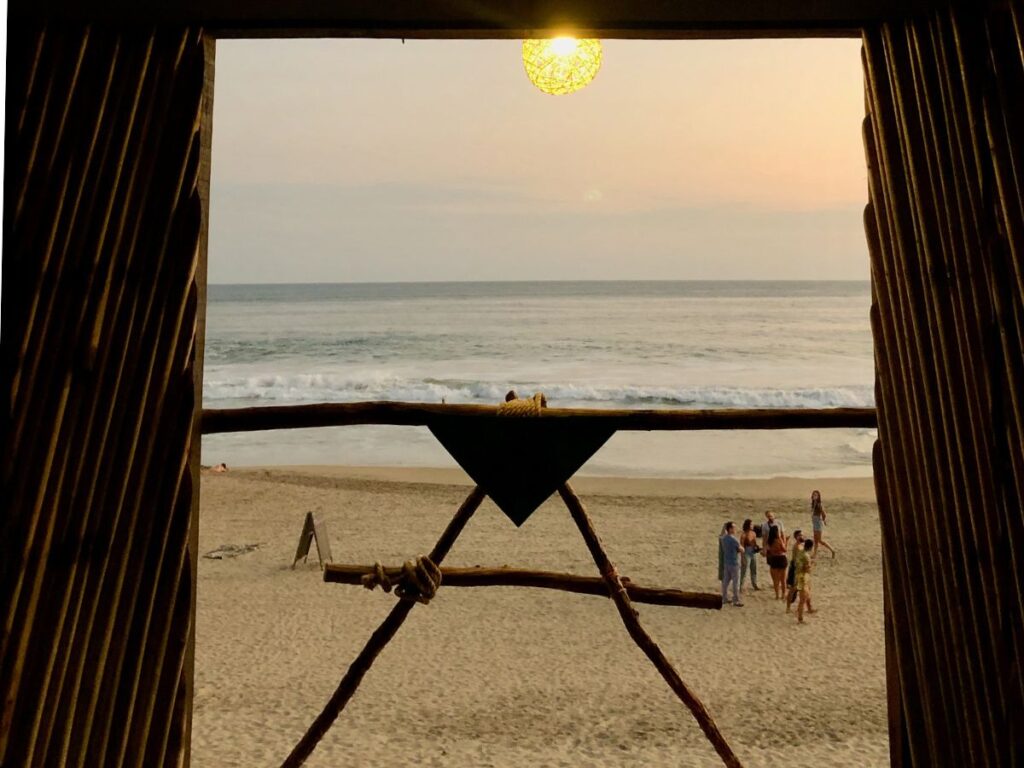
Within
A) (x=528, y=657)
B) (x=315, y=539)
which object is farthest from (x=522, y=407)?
(x=315, y=539)

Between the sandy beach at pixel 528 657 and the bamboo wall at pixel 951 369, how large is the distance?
12.2 ft

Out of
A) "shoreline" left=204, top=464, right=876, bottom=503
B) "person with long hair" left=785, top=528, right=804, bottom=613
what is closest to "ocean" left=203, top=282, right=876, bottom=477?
"shoreline" left=204, top=464, right=876, bottom=503

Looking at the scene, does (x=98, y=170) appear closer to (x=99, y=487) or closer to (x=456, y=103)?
(x=99, y=487)

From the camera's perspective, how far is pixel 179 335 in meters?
1.50

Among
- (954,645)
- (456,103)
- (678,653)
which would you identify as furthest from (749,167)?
(954,645)

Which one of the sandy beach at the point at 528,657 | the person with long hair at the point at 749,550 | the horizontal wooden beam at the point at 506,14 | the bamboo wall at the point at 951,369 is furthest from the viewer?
the person with long hair at the point at 749,550

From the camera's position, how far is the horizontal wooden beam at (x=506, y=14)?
1.47m

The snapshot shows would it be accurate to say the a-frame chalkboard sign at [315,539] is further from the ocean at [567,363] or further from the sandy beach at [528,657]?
the ocean at [567,363]

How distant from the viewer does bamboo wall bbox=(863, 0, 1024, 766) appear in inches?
52.4

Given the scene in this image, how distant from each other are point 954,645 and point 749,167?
34.9m

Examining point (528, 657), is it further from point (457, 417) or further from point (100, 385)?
Result: point (100, 385)

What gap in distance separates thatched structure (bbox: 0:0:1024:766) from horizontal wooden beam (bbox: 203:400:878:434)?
8.9 inches

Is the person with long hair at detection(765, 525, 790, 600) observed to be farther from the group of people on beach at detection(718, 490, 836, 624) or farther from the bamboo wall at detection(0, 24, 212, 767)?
the bamboo wall at detection(0, 24, 212, 767)

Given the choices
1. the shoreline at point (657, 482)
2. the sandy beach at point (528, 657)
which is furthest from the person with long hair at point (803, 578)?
the shoreline at point (657, 482)
